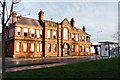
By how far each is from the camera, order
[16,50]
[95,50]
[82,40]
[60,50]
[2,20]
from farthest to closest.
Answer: [95,50] < [82,40] < [60,50] < [16,50] < [2,20]

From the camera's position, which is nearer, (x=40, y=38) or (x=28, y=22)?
(x=28, y=22)

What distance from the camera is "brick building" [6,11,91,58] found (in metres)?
55.2

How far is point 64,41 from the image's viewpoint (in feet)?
216

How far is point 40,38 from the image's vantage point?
60219mm

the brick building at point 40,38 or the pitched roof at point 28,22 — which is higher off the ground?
the pitched roof at point 28,22

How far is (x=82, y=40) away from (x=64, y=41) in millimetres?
11026

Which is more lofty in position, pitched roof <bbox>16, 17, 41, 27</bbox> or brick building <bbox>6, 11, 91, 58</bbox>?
pitched roof <bbox>16, 17, 41, 27</bbox>

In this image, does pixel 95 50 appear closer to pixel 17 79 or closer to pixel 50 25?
pixel 50 25

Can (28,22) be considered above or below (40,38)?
above

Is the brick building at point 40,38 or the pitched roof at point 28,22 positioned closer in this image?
the brick building at point 40,38

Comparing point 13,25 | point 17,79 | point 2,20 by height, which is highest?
point 13,25

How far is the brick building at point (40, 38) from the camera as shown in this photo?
5522cm

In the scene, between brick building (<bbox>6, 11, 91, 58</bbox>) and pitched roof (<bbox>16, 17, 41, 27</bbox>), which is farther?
pitched roof (<bbox>16, 17, 41, 27</bbox>)

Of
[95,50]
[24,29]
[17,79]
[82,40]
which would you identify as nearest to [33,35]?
[24,29]
